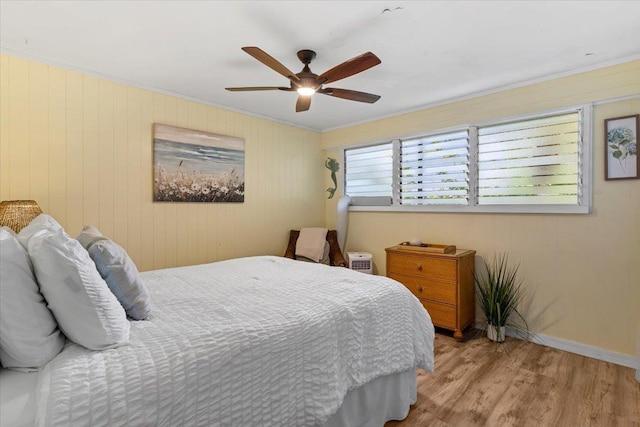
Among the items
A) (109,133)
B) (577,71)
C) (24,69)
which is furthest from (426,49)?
(24,69)

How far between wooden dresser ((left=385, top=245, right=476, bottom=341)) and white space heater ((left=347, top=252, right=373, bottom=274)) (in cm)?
59

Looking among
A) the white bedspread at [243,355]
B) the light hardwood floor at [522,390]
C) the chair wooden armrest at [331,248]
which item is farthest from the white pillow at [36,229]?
the chair wooden armrest at [331,248]

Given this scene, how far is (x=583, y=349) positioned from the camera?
2.71 metres

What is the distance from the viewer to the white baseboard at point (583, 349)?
2508mm

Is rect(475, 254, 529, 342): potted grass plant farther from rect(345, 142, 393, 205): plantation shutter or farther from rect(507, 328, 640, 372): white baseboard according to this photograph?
rect(345, 142, 393, 205): plantation shutter

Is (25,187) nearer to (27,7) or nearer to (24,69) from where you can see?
(24,69)

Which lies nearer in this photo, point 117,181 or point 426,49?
point 426,49

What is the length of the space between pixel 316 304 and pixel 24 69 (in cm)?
289

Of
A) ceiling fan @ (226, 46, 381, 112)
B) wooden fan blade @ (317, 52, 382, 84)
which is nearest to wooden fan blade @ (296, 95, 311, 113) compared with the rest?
ceiling fan @ (226, 46, 381, 112)

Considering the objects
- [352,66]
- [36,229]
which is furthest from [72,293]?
[352,66]

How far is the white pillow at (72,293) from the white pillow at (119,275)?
210 mm

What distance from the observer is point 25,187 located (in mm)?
2473

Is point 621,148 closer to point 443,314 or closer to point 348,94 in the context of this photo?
point 443,314

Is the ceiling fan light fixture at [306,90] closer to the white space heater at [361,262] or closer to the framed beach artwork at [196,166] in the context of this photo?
the framed beach artwork at [196,166]
